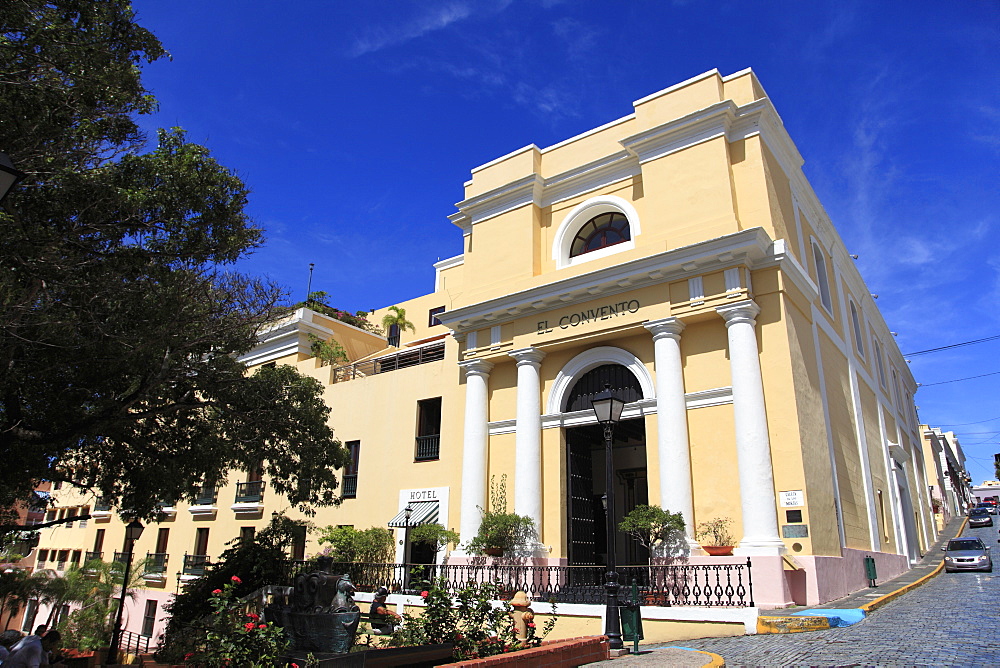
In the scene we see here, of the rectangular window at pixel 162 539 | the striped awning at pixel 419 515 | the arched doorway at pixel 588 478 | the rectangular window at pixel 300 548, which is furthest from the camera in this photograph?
the rectangular window at pixel 162 539

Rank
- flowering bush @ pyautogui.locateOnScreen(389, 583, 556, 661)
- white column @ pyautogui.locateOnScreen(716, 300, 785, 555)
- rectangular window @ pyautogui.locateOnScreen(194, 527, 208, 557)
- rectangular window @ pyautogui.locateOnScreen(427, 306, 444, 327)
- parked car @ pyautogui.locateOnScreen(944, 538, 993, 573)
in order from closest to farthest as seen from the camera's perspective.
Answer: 1. flowering bush @ pyautogui.locateOnScreen(389, 583, 556, 661)
2. white column @ pyautogui.locateOnScreen(716, 300, 785, 555)
3. parked car @ pyautogui.locateOnScreen(944, 538, 993, 573)
4. rectangular window @ pyautogui.locateOnScreen(194, 527, 208, 557)
5. rectangular window @ pyautogui.locateOnScreen(427, 306, 444, 327)

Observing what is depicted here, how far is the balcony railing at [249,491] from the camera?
77.4 ft

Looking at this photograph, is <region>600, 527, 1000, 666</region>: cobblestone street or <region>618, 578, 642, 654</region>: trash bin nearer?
<region>600, 527, 1000, 666</region>: cobblestone street

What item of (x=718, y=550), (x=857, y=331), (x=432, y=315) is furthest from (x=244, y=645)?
(x=432, y=315)

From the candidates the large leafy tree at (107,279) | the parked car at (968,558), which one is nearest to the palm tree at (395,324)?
the large leafy tree at (107,279)

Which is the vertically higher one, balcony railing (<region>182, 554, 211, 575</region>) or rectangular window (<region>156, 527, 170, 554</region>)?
rectangular window (<region>156, 527, 170, 554</region>)

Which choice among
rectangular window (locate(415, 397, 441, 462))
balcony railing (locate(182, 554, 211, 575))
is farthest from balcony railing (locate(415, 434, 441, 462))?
balcony railing (locate(182, 554, 211, 575))

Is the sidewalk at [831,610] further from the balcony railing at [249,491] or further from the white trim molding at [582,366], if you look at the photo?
the balcony railing at [249,491]

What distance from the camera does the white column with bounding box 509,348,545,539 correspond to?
16234mm

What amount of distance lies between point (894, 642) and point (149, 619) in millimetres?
26063

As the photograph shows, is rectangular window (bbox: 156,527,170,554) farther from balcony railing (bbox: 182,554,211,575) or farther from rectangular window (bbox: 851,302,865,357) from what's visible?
rectangular window (bbox: 851,302,865,357)

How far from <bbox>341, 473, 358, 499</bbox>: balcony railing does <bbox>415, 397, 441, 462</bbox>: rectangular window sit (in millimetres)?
2730

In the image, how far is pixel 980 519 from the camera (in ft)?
145

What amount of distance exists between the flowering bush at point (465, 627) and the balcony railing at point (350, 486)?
44.0 feet
